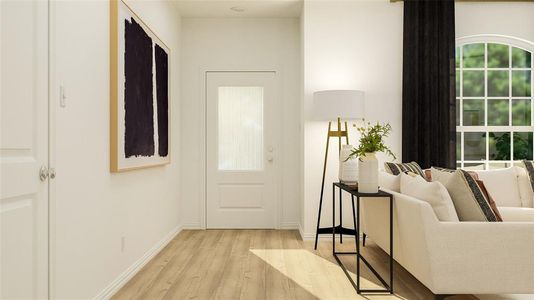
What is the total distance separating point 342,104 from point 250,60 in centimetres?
175

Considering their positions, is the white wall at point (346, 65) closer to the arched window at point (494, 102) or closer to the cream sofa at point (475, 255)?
the arched window at point (494, 102)

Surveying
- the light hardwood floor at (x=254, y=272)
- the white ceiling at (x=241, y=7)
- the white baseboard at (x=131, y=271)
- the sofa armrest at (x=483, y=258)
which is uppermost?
the white ceiling at (x=241, y=7)

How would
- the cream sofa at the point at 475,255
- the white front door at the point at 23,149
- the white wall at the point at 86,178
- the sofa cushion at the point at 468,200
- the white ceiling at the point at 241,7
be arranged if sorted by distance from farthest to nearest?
the white ceiling at the point at 241,7, the sofa cushion at the point at 468,200, the cream sofa at the point at 475,255, the white wall at the point at 86,178, the white front door at the point at 23,149

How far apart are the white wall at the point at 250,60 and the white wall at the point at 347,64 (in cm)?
64

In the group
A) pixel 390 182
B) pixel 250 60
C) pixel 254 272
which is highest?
pixel 250 60

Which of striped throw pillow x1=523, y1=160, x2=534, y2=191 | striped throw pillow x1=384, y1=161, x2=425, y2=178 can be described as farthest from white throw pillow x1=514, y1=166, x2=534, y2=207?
striped throw pillow x1=384, y1=161, x2=425, y2=178

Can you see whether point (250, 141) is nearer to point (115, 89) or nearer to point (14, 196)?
point (115, 89)

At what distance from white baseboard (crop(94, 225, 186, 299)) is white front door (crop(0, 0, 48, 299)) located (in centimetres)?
78

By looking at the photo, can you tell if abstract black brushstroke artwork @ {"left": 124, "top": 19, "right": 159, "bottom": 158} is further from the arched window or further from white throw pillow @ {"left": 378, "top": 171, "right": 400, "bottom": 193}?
the arched window

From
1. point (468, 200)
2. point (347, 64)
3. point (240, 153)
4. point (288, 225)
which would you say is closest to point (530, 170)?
point (468, 200)

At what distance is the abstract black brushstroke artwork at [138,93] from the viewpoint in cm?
303

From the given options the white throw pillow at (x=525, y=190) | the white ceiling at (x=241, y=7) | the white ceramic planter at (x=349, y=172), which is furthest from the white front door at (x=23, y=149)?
the white throw pillow at (x=525, y=190)

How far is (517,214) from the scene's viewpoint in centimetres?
345

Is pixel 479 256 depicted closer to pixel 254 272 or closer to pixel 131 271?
pixel 254 272
